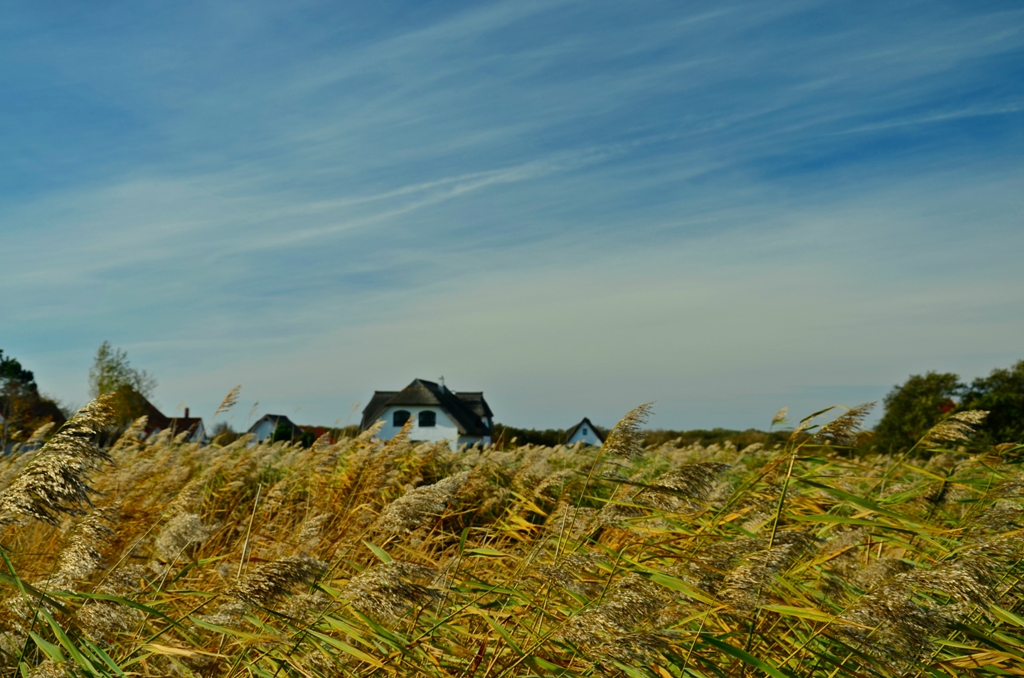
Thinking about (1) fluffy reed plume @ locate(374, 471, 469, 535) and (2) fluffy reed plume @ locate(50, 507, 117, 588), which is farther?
(1) fluffy reed plume @ locate(374, 471, 469, 535)

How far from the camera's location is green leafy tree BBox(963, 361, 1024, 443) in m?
16.8

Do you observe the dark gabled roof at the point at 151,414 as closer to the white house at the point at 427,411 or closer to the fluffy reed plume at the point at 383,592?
the white house at the point at 427,411

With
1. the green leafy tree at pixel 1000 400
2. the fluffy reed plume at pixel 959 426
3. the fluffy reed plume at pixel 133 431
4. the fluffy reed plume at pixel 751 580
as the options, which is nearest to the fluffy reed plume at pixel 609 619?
the fluffy reed plume at pixel 751 580

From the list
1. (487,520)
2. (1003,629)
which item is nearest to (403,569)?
(1003,629)

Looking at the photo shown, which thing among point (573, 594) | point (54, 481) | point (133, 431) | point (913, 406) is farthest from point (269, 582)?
point (913, 406)

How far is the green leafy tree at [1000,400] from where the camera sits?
663 inches

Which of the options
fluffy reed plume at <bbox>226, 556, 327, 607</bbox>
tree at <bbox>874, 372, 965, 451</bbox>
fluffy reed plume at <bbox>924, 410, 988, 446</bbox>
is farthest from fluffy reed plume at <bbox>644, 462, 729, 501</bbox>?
tree at <bbox>874, 372, 965, 451</bbox>

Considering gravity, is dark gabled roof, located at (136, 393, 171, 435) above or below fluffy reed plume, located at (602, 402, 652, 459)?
above

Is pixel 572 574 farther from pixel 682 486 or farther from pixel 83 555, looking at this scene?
pixel 83 555

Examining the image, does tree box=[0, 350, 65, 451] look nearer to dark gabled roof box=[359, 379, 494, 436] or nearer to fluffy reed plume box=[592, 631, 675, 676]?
dark gabled roof box=[359, 379, 494, 436]

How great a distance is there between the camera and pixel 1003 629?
2.94 metres

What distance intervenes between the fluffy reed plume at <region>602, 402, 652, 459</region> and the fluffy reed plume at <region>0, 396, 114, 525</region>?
173cm

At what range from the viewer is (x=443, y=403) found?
45344mm

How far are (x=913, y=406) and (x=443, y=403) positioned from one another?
28543 millimetres
